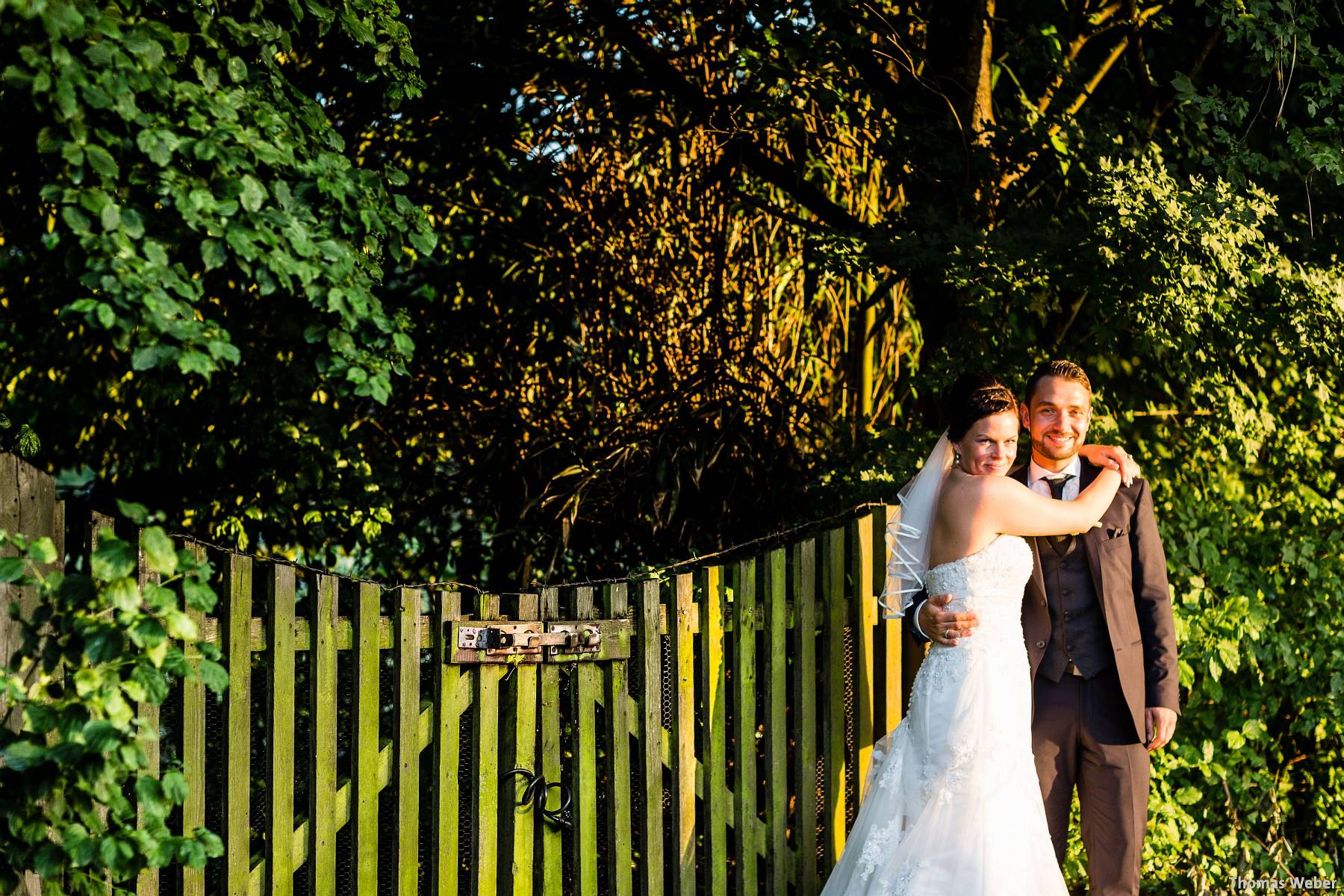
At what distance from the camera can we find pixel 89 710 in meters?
2.62

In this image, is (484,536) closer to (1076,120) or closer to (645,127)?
(645,127)

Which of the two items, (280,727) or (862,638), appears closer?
(280,727)

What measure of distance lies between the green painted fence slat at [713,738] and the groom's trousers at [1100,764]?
1.05 meters

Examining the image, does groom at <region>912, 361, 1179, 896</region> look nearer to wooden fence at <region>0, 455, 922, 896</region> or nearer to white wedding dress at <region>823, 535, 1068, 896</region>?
white wedding dress at <region>823, 535, 1068, 896</region>

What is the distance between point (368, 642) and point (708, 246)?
3367 mm

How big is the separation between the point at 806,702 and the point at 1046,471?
1.16 m

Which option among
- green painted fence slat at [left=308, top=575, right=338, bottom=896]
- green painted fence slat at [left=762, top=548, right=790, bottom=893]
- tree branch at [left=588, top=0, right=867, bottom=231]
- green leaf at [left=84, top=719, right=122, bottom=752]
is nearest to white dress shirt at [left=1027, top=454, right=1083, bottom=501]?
green painted fence slat at [left=762, top=548, right=790, bottom=893]

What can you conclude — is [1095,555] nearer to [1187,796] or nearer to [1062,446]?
[1062,446]

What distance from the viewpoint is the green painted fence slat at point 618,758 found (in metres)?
3.91

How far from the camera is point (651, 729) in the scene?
4016mm

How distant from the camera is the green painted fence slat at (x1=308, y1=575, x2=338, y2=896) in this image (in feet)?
11.5

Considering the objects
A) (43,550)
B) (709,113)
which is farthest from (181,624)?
(709,113)

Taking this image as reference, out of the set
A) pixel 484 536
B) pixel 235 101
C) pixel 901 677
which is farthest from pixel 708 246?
pixel 235 101

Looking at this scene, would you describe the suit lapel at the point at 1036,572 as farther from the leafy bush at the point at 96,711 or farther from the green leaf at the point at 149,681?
the green leaf at the point at 149,681
